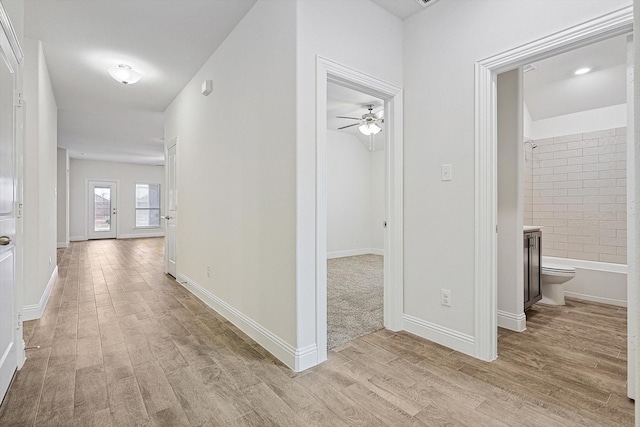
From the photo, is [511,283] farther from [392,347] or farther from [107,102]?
[107,102]

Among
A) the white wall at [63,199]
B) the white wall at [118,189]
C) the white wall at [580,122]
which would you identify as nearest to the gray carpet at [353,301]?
the white wall at [580,122]

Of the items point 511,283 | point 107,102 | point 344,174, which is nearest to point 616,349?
point 511,283

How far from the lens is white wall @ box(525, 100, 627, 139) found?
12.3 feet

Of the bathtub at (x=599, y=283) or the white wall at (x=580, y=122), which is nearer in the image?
the bathtub at (x=599, y=283)

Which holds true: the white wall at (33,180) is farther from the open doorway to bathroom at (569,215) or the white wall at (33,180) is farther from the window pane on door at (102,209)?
the window pane on door at (102,209)

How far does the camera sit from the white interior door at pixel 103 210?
34.0 feet

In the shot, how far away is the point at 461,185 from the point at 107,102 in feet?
17.7

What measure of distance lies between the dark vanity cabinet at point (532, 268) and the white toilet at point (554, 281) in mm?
118

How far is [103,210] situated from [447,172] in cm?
1157

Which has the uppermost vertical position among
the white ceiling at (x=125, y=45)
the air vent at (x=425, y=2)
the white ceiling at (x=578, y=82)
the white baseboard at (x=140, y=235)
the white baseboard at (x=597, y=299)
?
the white ceiling at (x=125, y=45)

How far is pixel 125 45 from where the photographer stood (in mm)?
3268

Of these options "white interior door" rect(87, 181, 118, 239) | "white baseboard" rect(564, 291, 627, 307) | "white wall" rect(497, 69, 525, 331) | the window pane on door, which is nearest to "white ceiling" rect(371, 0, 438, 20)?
"white wall" rect(497, 69, 525, 331)

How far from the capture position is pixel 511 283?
2771 mm

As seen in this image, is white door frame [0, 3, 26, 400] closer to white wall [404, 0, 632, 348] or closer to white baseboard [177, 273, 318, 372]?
white baseboard [177, 273, 318, 372]
